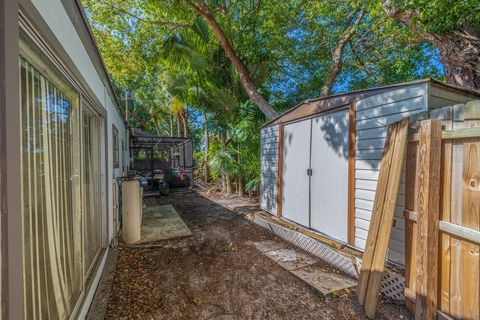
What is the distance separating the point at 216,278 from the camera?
9.60ft

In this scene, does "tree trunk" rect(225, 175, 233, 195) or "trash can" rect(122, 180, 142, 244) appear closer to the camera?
"trash can" rect(122, 180, 142, 244)

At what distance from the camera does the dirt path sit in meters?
2.27

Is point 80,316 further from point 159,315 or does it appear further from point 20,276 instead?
point 20,276

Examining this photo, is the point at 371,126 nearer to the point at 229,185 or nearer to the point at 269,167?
the point at 269,167

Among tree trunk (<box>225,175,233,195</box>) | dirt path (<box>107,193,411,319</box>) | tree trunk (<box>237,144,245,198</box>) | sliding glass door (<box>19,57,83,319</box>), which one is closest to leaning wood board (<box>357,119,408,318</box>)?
dirt path (<box>107,193,411,319</box>)

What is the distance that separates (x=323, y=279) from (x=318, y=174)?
1.70 metres

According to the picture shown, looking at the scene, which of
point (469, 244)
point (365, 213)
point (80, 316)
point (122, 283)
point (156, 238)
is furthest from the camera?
point (156, 238)

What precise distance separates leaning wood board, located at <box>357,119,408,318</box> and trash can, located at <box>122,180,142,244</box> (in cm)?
354

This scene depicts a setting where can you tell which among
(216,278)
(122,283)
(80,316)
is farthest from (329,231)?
(80,316)

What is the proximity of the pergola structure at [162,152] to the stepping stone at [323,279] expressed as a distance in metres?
7.97

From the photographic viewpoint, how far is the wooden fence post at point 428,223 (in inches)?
77.7

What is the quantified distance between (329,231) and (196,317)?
2.38 m

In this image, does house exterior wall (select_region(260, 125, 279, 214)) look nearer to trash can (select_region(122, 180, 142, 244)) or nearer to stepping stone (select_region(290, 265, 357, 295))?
stepping stone (select_region(290, 265, 357, 295))

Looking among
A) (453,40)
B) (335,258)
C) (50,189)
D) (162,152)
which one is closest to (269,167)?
(335,258)
